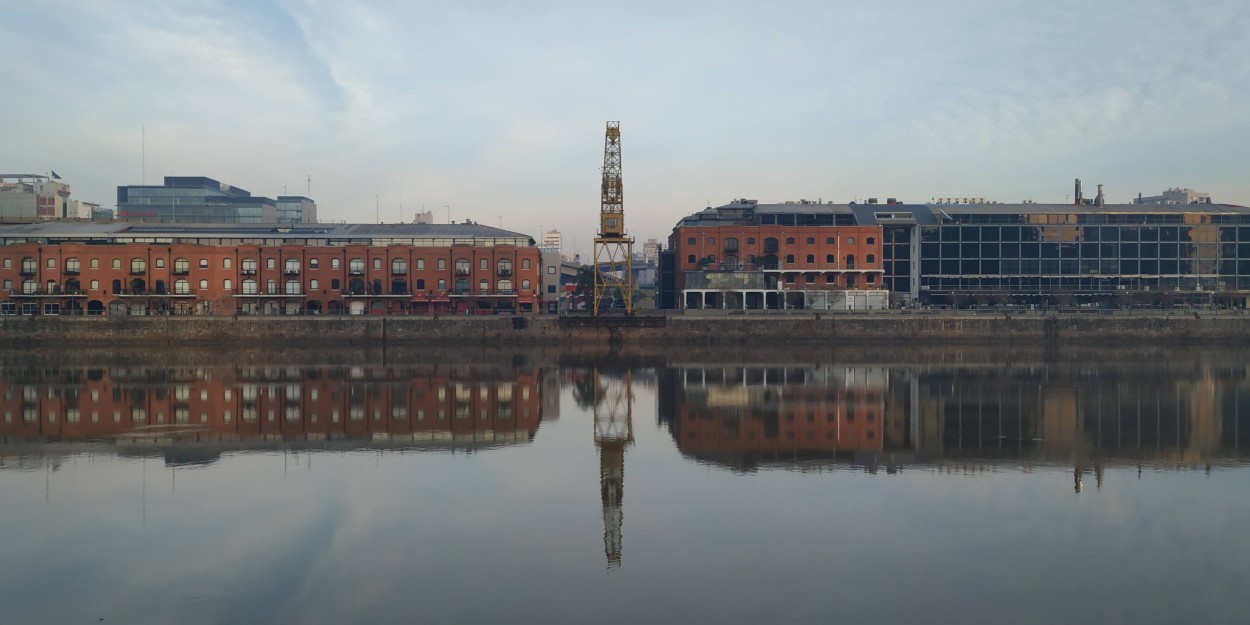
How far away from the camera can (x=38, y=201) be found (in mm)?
103750

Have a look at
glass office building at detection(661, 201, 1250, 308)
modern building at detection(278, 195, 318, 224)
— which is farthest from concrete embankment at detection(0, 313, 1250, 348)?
modern building at detection(278, 195, 318, 224)

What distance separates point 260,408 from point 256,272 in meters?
37.7

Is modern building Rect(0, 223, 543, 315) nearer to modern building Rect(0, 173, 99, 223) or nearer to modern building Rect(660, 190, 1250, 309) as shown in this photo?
modern building Rect(660, 190, 1250, 309)

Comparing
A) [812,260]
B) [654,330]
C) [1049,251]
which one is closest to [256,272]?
[654,330]

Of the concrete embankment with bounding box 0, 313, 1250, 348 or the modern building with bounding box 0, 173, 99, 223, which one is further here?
the modern building with bounding box 0, 173, 99, 223

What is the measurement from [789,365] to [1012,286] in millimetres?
40051

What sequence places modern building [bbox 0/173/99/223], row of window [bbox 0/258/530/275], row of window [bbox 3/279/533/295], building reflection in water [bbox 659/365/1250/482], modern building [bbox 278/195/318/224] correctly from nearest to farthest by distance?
1. building reflection in water [bbox 659/365/1250/482]
2. row of window [bbox 3/279/533/295]
3. row of window [bbox 0/258/530/275]
4. modern building [bbox 0/173/99/223]
5. modern building [bbox 278/195/318/224]

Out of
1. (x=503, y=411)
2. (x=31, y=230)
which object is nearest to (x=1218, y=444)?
(x=503, y=411)

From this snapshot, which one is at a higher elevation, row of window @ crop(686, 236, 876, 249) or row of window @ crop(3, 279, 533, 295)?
row of window @ crop(686, 236, 876, 249)

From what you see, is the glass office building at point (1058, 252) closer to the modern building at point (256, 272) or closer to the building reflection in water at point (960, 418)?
the modern building at point (256, 272)

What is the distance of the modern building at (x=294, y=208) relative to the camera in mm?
131125

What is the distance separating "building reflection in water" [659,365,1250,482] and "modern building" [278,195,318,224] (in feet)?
351

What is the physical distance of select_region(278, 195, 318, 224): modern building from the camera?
5162 inches

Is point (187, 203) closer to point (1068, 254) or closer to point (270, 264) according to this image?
point (270, 264)
